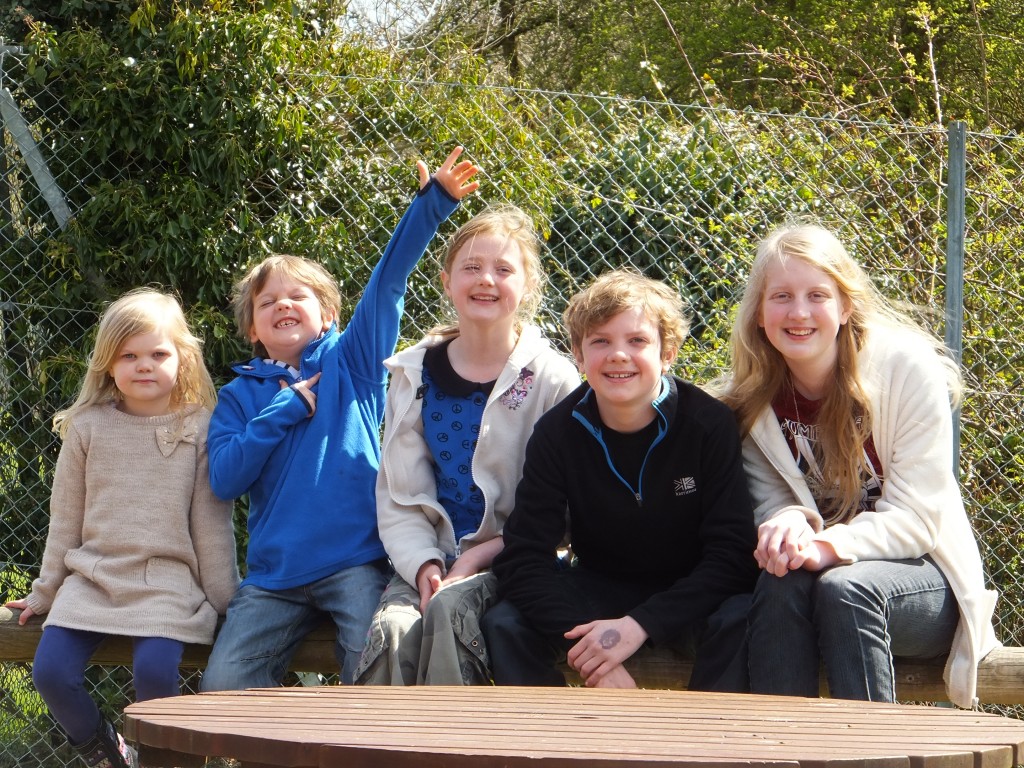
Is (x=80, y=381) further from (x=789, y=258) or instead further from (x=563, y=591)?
(x=789, y=258)

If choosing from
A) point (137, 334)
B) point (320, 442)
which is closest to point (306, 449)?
point (320, 442)

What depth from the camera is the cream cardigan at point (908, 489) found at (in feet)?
8.95

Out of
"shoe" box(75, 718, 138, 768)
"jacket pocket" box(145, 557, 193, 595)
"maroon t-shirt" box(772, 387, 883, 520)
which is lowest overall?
"shoe" box(75, 718, 138, 768)

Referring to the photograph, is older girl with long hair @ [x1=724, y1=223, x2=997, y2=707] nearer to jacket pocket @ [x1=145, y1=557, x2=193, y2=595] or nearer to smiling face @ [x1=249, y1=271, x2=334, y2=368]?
smiling face @ [x1=249, y1=271, x2=334, y2=368]

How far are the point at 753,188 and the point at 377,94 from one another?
64.2 inches

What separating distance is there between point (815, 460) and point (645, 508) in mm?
461

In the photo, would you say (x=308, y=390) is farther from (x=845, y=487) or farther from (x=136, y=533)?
(x=845, y=487)

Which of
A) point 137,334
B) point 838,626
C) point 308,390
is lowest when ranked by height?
point 838,626

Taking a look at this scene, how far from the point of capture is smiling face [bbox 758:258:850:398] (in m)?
2.92

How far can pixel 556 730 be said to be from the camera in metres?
1.76

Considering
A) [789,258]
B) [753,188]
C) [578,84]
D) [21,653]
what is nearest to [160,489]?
[21,653]

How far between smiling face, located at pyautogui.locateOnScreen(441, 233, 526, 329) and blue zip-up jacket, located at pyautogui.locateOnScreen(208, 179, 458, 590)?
0.68ft

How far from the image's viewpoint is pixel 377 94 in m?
4.52

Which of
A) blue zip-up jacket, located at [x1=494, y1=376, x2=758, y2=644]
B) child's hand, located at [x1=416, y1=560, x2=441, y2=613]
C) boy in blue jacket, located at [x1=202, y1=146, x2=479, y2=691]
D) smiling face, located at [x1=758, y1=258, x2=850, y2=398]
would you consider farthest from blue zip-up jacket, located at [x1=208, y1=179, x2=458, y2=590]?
smiling face, located at [x1=758, y1=258, x2=850, y2=398]
